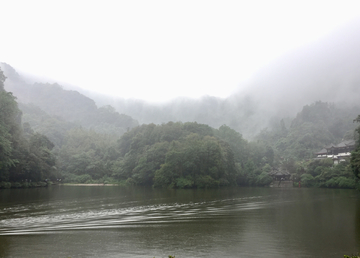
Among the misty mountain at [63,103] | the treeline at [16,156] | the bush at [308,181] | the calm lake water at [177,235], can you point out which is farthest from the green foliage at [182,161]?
the misty mountain at [63,103]

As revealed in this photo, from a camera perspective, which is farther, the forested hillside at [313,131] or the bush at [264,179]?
the forested hillside at [313,131]

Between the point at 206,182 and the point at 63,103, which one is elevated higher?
the point at 63,103

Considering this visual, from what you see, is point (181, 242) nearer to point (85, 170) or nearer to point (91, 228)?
point (91, 228)

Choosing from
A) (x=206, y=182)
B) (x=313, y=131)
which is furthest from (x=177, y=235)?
(x=313, y=131)

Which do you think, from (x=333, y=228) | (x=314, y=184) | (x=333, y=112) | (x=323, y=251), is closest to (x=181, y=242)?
(x=323, y=251)

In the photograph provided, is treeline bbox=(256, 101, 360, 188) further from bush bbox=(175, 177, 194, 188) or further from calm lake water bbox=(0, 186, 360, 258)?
bush bbox=(175, 177, 194, 188)

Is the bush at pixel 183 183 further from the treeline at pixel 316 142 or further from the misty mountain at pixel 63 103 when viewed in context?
the misty mountain at pixel 63 103

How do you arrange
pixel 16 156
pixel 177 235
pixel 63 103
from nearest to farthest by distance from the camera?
pixel 177 235, pixel 16 156, pixel 63 103

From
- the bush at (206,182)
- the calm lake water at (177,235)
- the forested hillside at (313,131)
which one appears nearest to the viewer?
the calm lake water at (177,235)

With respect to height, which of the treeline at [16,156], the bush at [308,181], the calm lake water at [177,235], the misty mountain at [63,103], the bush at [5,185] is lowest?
the bush at [308,181]

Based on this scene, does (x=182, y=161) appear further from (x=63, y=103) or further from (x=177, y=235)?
(x=63, y=103)

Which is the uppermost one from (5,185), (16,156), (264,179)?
(16,156)

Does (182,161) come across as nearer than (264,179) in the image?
Yes

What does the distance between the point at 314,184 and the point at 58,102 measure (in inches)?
6295
